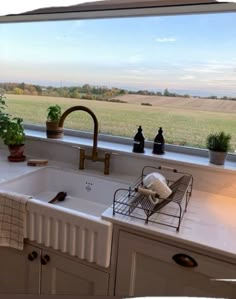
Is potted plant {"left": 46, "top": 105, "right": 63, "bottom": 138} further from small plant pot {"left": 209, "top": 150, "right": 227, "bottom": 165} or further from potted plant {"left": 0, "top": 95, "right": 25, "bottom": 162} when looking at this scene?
small plant pot {"left": 209, "top": 150, "right": 227, "bottom": 165}

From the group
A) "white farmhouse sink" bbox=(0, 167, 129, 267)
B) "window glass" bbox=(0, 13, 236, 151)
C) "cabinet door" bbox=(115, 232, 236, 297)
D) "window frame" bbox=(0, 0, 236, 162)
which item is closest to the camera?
"cabinet door" bbox=(115, 232, 236, 297)

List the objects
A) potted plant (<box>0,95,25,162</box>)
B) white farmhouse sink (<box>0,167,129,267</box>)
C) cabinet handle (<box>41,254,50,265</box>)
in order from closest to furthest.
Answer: white farmhouse sink (<box>0,167,129,267</box>) → cabinet handle (<box>41,254,50,265</box>) → potted plant (<box>0,95,25,162</box>)

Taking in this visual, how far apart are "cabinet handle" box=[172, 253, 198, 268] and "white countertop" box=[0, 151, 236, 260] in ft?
0.19

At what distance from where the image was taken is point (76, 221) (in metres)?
1.16

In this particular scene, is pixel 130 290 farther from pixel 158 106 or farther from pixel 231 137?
pixel 158 106

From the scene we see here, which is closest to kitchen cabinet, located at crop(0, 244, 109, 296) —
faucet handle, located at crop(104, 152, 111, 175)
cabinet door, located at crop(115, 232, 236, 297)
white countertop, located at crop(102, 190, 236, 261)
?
cabinet door, located at crop(115, 232, 236, 297)

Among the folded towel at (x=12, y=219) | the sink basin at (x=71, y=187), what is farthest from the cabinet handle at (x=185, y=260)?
the folded towel at (x=12, y=219)

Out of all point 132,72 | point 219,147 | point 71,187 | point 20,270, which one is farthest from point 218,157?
point 20,270

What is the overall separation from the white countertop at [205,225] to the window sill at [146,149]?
0.19 m

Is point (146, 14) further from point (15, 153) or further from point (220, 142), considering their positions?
point (15, 153)

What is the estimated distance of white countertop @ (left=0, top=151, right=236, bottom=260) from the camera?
98cm

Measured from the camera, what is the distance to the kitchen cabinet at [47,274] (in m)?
1.20

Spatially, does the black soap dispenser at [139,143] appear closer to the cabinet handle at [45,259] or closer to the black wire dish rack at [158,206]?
the black wire dish rack at [158,206]

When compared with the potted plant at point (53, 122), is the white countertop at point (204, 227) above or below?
below
